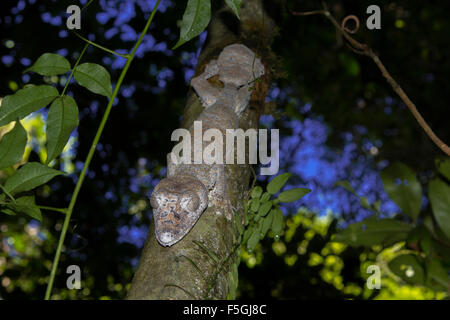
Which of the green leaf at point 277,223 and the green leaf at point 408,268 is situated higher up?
the green leaf at point 277,223

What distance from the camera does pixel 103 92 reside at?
1738 millimetres

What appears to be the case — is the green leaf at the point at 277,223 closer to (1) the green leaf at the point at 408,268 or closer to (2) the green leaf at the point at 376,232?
(2) the green leaf at the point at 376,232

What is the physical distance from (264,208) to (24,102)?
51.1 inches

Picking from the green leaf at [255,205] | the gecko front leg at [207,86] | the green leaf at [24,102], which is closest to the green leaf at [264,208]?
the green leaf at [255,205]

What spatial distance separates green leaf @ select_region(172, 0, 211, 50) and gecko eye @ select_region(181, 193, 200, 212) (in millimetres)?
897

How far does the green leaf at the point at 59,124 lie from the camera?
5.39 ft

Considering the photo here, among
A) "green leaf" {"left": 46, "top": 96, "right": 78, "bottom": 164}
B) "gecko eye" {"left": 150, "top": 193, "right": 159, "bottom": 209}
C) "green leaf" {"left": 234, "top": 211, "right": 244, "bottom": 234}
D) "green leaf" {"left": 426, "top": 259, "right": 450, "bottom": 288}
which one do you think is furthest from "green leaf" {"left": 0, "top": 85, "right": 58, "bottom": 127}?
"green leaf" {"left": 426, "top": 259, "right": 450, "bottom": 288}

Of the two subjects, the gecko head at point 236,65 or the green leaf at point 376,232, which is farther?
the gecko head at point 236,65

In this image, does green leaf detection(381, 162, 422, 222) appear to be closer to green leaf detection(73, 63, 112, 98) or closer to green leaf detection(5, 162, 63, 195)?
green leaf detection(73, 63, 112, 98)

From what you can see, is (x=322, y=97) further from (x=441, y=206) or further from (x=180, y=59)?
(x=441, y=206)

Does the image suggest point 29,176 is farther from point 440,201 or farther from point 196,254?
point 440,201

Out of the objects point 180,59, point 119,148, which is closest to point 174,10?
point 180,59

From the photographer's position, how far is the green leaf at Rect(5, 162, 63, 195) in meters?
1.71

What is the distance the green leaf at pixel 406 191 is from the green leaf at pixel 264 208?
68cm
